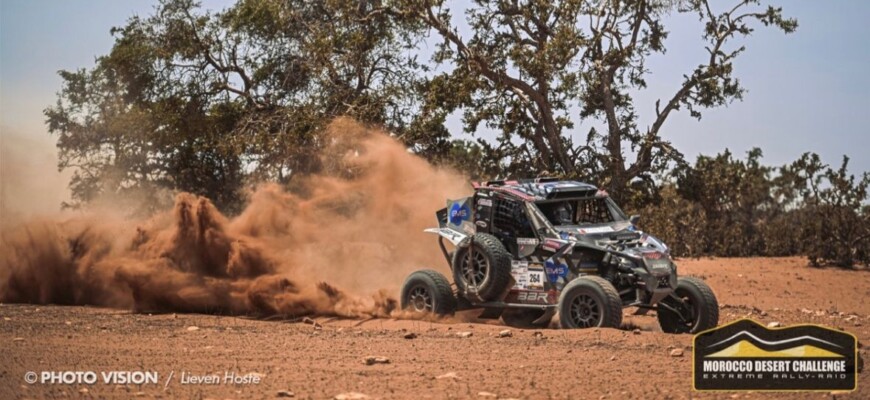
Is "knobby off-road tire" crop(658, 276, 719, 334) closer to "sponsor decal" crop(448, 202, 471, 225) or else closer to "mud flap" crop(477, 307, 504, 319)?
"mud flap" crop(477, 307, 504, 319)

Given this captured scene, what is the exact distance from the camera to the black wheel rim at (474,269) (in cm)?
1557

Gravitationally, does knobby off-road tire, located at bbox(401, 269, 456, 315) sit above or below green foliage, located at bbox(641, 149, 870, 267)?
below

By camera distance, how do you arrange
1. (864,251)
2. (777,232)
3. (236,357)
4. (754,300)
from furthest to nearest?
(777,232), (864,251), (754,300), (236,357)

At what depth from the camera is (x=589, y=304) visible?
47.2 feet

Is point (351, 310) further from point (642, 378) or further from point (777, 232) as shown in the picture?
point (777, 232)

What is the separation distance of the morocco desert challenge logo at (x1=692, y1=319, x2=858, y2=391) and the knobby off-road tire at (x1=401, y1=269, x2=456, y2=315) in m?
4.39

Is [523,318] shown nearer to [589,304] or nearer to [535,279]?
[535,279]

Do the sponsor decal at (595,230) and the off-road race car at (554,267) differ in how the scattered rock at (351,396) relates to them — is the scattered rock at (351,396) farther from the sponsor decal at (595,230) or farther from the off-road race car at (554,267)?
the sponsor decal at (595,230)

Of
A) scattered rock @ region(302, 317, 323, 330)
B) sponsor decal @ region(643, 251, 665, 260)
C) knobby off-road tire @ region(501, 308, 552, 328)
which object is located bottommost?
scattered rock @ region(302, 317, 323, 330)

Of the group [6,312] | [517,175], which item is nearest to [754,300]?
[517,175]

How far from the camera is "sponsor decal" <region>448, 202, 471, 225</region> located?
1647cm

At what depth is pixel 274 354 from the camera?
486 inches

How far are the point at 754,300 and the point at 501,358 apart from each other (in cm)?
1082

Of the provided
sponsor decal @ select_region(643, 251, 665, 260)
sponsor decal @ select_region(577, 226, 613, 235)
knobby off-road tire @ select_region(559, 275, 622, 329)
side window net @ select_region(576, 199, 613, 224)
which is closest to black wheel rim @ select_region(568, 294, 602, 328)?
knobby off-road tire @ select_region(559, 275, 622, 329)
